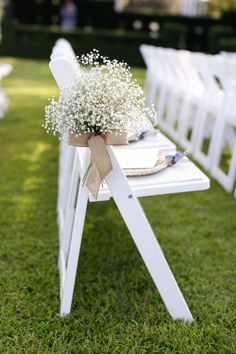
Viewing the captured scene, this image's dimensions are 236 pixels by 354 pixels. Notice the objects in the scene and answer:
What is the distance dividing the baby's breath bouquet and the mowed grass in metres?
0.71

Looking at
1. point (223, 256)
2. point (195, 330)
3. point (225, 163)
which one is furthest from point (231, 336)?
point (225, 163)

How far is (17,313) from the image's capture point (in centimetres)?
234

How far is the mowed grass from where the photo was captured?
84.4 inches

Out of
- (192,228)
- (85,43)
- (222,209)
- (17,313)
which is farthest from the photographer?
(85,43)

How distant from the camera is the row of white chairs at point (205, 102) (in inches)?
167

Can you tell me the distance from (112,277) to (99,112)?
1133 millimetres

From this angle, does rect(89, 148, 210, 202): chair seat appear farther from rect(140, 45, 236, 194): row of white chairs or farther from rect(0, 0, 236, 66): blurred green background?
rect(0, 0, 236, 66): blurred green background

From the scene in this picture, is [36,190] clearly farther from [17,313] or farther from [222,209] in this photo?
[17,313]

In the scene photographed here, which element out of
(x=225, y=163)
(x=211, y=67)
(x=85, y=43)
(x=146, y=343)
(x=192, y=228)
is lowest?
(x=85, y=43)

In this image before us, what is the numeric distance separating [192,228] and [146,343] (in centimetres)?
134

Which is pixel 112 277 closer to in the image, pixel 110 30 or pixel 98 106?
pixel 98 106

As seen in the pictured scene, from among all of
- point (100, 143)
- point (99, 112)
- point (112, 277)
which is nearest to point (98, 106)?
point (99, 112)

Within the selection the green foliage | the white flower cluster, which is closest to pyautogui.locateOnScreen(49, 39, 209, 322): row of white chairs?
the white flower cluster

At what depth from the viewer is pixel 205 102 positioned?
5.08 meters
